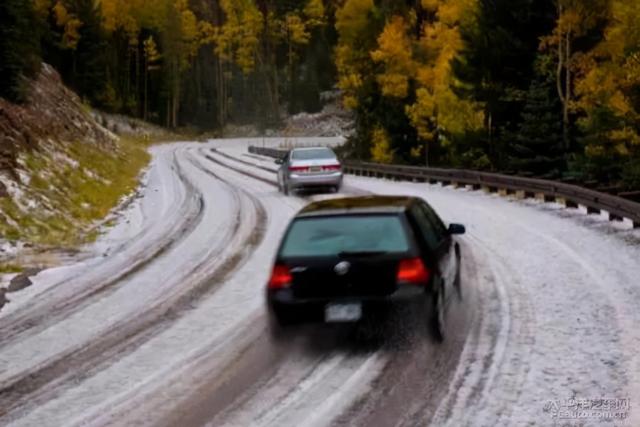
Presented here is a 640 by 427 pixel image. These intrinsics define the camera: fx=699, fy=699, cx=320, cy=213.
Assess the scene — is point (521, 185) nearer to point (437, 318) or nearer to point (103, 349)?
point (437, 318)

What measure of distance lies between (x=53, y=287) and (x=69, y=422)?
5909 millimetres

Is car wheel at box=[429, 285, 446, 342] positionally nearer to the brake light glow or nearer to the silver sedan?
the silver sedan

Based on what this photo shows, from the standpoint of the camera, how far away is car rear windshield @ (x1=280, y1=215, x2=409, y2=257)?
6953mm

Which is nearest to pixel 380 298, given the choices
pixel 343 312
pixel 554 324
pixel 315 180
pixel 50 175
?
pixel 343 312

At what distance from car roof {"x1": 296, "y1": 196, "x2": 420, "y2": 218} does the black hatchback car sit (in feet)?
0.04

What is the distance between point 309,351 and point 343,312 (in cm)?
65

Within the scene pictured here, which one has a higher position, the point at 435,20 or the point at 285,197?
the point at 435,20

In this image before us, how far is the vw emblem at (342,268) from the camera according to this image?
266 inches

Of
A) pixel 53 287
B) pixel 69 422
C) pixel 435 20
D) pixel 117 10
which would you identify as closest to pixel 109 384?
pixel 69 422

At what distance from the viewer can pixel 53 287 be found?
10938mm

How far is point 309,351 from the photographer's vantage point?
23.1 ft

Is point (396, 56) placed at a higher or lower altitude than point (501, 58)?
higher

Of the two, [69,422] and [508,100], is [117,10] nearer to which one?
[508,100]

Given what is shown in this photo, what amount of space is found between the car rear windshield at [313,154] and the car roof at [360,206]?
16.5 meters
